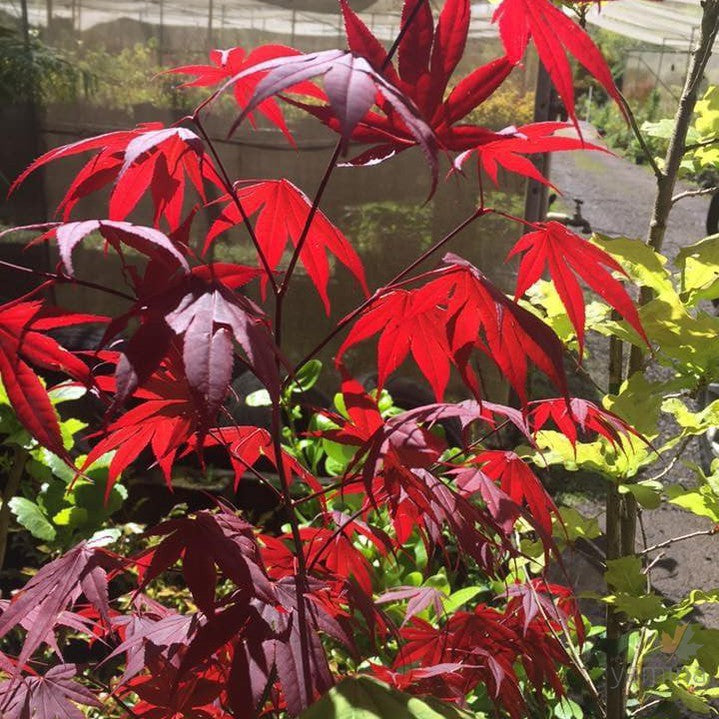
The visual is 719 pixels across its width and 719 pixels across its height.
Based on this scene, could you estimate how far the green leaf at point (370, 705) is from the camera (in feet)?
2.00

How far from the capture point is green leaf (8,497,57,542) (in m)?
1.71

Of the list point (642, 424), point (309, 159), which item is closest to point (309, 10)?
point (309, 159)

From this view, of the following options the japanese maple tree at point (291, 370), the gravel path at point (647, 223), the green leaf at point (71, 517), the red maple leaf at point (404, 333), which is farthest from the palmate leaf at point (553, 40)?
the green leaf at point (71, 517)

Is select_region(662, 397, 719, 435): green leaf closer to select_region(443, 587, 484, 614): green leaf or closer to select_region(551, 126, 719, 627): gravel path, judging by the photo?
select_region(443, 587, 484, 614): green leaf

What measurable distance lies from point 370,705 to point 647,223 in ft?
24.4

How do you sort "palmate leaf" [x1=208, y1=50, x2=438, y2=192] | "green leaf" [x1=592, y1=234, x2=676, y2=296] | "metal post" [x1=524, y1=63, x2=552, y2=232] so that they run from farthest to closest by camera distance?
"metal post" [x1=524, y1=63, x2=552, y2=232], "green leaf" [x1=592, y1=234, x2=676, y2=296], "palmate leaf" [x1=208, y1=50, x2=438, y2=192]

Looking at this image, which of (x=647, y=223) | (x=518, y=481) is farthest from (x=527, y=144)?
(x=647, y=223)

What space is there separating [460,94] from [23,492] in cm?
185

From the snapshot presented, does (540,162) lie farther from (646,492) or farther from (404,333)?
(404,333)

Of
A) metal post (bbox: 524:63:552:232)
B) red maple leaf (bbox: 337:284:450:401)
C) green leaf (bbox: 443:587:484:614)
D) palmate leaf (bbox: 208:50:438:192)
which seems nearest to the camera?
palmate leaf (bbox: 208:50:438:192)

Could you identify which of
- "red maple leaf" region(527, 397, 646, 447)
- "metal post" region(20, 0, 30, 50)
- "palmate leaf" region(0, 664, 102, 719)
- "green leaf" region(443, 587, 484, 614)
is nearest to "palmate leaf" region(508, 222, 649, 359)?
"red maple leaf" region(527, 397, 646, 447)

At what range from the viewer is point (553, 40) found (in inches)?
23.6

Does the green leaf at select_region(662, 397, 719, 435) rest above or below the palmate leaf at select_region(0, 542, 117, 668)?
A: above

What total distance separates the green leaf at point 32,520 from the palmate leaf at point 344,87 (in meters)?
1.42
